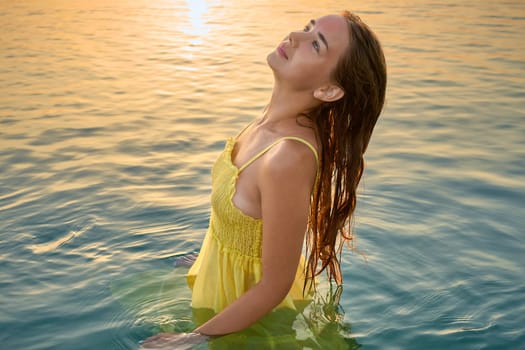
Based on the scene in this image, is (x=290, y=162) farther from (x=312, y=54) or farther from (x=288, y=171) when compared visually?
(x=312, y=54)

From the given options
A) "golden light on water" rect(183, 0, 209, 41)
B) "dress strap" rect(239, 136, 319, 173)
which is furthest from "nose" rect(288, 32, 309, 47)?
"golden light on water" rect(183, 0, 209, 41)

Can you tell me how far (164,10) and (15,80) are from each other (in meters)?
6.02

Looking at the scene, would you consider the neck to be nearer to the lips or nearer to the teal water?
the lips

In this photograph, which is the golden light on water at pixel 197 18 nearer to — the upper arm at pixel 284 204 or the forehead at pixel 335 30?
the forehead at pixel 335 30

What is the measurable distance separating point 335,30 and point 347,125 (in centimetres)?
41

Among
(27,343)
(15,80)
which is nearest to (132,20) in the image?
(15,80)

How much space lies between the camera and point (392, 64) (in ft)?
31.7

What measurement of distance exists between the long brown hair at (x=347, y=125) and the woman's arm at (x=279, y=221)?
23 cm

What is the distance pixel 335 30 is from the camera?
2867 millimetres

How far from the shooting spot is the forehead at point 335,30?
285cm

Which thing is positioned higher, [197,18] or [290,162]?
[290,162]

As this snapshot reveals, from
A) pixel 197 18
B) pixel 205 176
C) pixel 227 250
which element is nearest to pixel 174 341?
pixel 227 250

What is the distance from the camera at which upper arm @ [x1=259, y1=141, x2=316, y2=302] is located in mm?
2750

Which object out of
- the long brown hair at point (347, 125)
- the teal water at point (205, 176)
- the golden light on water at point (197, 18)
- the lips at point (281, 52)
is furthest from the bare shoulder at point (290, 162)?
the golden light on water at point (197, 18)
